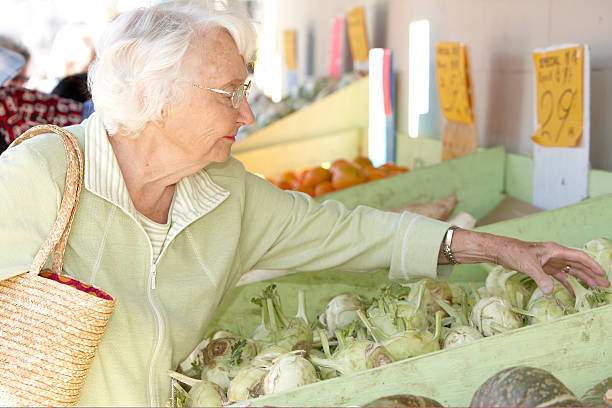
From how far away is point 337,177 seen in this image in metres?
Result: 3.74

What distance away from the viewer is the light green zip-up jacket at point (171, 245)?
1.64m

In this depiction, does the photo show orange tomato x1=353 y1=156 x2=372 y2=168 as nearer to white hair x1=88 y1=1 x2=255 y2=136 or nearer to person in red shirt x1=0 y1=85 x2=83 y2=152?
person in red shirt x1=0 y1=85 x2=83 y2=152

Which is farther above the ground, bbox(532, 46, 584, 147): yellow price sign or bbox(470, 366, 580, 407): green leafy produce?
bbox(532, 46, 584, 147): yellow price sign

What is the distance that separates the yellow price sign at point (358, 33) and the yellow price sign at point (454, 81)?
5.56 ft

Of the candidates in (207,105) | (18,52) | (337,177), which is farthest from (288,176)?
(207,105)

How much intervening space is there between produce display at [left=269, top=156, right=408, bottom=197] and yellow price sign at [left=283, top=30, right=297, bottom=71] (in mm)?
4006

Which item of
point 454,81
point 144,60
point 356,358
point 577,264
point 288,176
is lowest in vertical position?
point 288,176

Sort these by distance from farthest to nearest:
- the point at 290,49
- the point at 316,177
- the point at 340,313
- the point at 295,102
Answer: the point at 290,49
the point at 295,102
the point at 316,177
the point at 340,313

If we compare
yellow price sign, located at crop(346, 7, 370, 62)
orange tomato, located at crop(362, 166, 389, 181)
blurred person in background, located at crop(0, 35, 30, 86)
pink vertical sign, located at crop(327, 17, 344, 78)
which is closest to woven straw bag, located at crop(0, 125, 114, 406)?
orange tomato, located at crop(362, 166, 389, 181)

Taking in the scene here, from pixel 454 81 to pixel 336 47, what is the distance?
279 cm

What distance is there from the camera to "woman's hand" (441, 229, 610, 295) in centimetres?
176

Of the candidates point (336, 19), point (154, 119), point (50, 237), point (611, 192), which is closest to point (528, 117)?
point (611, 192)

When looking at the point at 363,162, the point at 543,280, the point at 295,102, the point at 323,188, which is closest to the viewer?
the point at 543,280

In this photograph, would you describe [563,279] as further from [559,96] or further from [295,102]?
[295,102]
